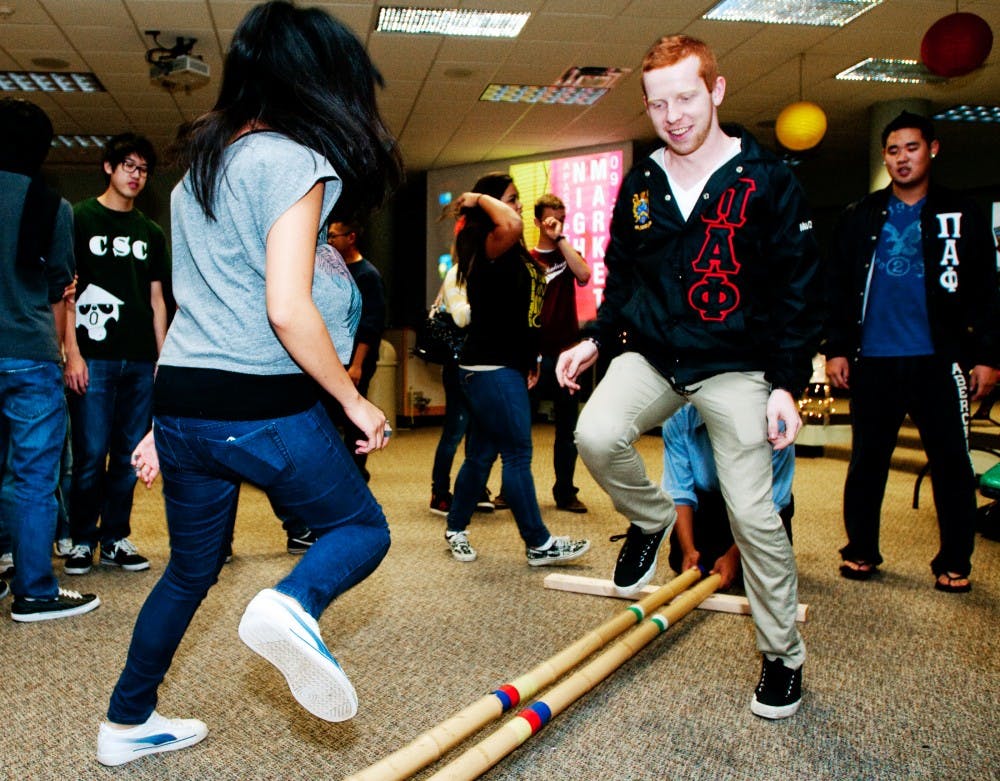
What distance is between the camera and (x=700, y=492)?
2949mm

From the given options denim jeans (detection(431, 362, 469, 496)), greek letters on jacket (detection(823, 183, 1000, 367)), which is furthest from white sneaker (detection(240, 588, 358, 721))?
denim jeans (detection(431, 362, 469, 496))

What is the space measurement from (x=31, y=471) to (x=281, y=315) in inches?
69.0

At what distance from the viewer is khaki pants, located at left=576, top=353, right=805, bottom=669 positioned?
6.23 feet

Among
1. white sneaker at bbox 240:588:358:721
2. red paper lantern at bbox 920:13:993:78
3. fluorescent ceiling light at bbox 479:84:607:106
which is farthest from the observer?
fluorescent ceiling light at bbox 479:84:607:106

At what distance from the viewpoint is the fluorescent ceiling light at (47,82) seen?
23.8 ft

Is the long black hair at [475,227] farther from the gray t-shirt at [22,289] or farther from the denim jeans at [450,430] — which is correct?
the gray t-shirt at [22,289]

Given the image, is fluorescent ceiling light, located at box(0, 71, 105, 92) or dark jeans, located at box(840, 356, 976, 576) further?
fluorescent ceiling light, located at box(0, 71, 105, 92)

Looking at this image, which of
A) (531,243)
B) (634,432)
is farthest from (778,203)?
(531,243)

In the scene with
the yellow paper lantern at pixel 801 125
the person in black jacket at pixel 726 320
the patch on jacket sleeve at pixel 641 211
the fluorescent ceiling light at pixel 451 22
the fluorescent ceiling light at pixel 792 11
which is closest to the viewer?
the person in black jacket at pixel 726 320

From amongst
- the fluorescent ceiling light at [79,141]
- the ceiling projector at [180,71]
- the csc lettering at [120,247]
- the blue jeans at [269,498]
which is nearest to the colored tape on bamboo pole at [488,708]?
the blue jeans at [269,498]

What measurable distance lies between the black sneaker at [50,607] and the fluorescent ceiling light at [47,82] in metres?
6.23

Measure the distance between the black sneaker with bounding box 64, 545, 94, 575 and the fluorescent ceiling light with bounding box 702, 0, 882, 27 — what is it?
541 cm

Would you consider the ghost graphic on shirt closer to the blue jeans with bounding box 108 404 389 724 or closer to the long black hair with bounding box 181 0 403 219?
the blue jeans with bounding box 108 404 389 724

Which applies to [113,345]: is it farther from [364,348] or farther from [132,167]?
[364,348]
